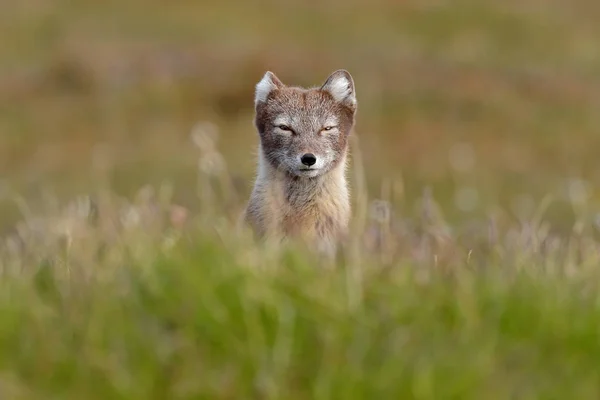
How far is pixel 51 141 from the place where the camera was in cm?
2575

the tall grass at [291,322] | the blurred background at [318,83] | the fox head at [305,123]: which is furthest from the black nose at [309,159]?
the blurred background at [318,83]

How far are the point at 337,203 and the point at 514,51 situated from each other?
26.9 metres

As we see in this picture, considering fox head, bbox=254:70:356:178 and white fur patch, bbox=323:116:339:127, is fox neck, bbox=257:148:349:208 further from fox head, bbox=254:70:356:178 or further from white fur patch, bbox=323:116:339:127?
white fur patch, bbox=323:116:339:127

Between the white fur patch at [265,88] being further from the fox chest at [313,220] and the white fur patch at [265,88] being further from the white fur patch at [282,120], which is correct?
the fox chest at [313,220]

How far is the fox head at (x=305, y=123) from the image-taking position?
27.5 ft

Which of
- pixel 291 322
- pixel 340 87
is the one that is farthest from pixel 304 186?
pixel 291 322

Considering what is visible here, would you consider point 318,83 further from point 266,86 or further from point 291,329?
point 291,329

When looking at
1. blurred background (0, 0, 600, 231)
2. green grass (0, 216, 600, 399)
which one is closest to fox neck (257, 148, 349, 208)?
green grass (0, 216, 600, 399)

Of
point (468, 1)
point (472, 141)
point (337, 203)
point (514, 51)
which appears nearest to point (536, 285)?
point (337, 203)

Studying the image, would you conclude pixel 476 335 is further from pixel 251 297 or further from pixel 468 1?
pixel 468 1

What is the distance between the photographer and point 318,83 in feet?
91.3

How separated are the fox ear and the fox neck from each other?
23.5 inches

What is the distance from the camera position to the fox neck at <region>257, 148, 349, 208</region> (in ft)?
27.2

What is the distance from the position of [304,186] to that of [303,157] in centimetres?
25
